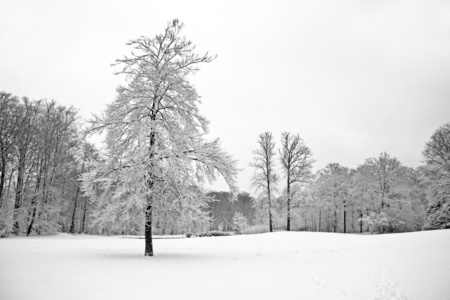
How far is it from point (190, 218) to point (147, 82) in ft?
21.4

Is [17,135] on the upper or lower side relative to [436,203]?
upper

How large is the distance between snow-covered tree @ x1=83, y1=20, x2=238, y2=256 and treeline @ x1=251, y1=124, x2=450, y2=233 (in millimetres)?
19146

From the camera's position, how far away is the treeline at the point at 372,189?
26078 millimetres

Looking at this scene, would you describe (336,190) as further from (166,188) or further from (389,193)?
(166,188)

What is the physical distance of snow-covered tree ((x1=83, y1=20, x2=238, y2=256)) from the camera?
38.7 feet

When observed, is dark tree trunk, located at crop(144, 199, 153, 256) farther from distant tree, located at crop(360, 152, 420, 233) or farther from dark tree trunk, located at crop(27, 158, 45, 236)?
distant tree, located at crop(360, 152, 420, 233)

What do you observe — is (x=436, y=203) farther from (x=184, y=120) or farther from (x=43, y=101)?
(x=43, y=101)

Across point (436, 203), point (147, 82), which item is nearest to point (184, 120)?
point (147, 82)

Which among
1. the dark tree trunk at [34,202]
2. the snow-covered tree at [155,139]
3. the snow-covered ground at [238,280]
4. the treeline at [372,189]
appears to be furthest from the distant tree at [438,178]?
the dark tree trunk at [34,202]

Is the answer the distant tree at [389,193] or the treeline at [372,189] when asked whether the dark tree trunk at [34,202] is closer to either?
the treeline at [372,189]

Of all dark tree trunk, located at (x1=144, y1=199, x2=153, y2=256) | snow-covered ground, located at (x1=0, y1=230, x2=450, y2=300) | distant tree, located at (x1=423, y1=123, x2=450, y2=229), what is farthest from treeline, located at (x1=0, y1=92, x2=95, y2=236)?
distant tree, located at (x1=423, y1=123, x2=450, y2=229)

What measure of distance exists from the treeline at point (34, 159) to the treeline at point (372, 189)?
1970cm

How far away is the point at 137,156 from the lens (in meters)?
11.8

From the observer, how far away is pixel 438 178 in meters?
26.7
